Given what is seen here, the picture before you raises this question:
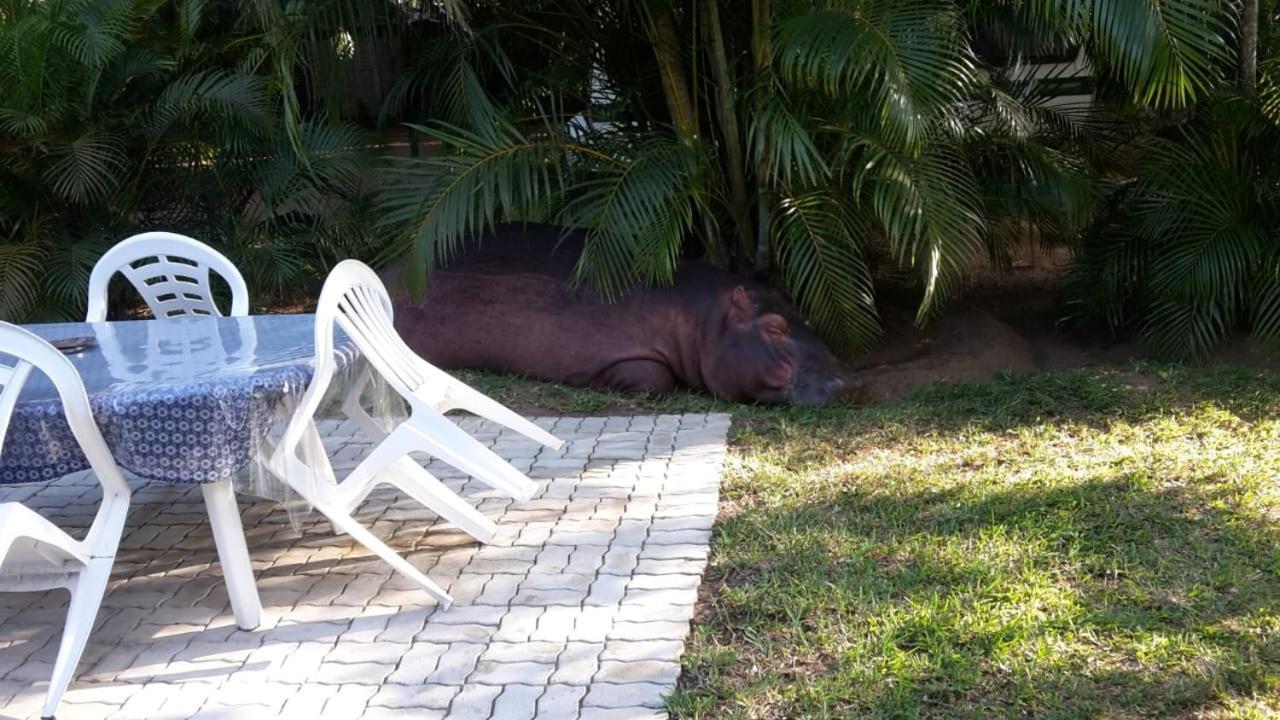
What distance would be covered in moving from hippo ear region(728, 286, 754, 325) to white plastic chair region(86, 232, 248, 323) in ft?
7.95

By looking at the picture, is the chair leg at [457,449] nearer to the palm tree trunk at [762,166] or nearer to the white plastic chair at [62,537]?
the white plastic chair at [62,537]

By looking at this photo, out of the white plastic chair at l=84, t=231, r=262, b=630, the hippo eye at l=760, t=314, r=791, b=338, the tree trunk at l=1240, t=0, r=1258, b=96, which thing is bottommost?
the hippo eye at l=760, t=314, r=791, b=338

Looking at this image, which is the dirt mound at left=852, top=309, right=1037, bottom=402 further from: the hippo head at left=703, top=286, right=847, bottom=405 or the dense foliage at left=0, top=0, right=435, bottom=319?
the dense foliage at left=0, top=0, right=435, bottom=319

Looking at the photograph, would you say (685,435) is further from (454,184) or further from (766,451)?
(454,184)

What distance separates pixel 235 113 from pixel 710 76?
9.09 feet

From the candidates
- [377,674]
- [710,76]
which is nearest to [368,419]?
[377,674]

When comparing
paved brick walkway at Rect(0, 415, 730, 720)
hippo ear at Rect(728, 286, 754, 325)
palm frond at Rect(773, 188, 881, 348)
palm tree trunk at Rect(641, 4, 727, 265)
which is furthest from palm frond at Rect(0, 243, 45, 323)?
palm frond at Rect(773, 188, 881, 348)

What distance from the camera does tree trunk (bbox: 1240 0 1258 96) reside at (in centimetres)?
609

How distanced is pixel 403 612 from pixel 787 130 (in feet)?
9.78

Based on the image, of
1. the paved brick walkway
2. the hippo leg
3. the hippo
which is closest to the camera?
the paved brick walkway

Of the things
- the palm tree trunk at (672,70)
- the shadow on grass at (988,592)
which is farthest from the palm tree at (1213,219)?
the palm tree trunk at (672,70)

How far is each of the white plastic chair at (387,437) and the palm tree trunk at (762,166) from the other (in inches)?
92.4

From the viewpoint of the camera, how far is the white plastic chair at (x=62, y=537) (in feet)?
10.6

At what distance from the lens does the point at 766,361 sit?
5988mm
